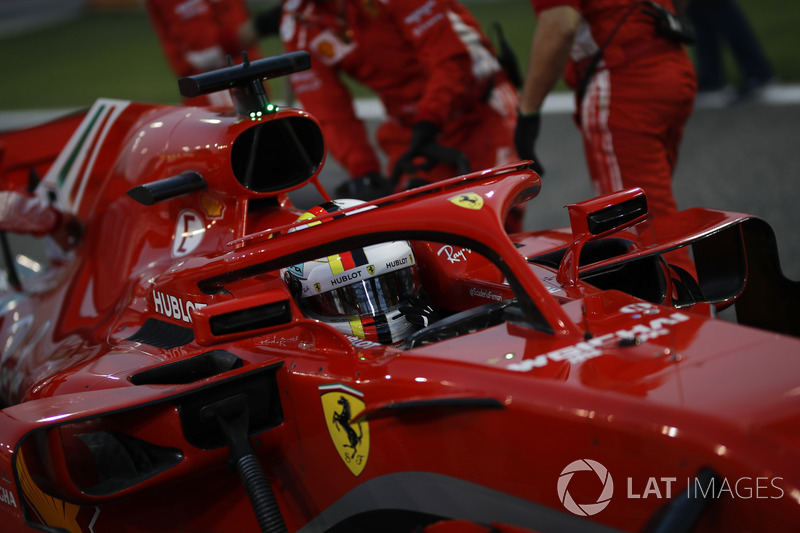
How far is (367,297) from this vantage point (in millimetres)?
2377

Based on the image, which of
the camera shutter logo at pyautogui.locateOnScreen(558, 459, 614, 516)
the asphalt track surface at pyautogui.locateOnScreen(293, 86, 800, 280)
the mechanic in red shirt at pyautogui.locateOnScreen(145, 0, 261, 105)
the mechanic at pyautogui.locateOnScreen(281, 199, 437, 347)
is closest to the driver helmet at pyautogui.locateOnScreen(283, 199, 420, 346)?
the mechanic at pyautogui.locateOnScreen(281, 199, 437, 347)

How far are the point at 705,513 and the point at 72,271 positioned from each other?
253 centimetres

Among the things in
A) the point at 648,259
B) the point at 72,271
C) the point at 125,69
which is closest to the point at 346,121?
the point at 72,271

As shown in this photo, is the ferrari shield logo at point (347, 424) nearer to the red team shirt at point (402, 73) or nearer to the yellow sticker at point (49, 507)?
the yellow sticker at point (49, 507)

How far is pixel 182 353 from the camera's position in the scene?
94.4 inches

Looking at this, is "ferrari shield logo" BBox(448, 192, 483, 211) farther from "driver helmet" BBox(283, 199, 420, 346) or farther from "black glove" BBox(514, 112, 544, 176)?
"black glove" BBox(514, 112, 544, 176)

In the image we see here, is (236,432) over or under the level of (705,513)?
over

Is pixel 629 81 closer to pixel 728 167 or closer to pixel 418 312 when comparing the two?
pixel 418 312

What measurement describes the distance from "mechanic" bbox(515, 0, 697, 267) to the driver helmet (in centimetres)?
132

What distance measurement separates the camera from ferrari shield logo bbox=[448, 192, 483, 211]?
2.06 m

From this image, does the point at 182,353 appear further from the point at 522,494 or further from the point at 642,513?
the point at 642,513

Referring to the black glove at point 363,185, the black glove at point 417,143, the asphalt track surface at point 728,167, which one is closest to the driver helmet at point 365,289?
the black glove at point 417,143

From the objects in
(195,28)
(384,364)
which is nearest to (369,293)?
(384,364)

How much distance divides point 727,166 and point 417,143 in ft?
10.4
